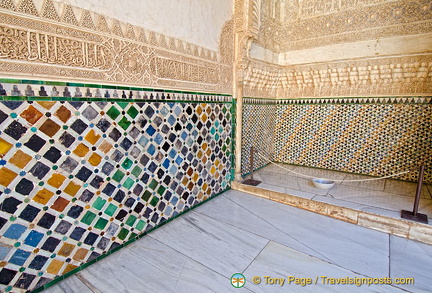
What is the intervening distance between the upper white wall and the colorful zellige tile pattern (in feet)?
3.20

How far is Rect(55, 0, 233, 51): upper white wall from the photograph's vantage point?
1415mm

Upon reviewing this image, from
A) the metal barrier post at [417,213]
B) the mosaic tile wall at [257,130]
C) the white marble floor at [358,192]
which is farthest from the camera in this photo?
the mosaic tile wall at [257,130]

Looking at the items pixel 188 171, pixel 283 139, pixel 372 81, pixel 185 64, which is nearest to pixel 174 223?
pixel 188 171

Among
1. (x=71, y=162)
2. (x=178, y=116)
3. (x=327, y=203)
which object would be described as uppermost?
(x=178, y=116)

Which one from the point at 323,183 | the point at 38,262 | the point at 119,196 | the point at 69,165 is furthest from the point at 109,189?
the point at 323,183

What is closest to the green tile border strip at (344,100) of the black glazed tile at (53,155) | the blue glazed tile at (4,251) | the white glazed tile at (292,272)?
the white glazed tile at (292,272)

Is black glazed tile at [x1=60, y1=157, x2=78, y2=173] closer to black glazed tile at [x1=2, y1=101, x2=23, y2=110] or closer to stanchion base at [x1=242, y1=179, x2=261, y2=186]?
black glazed tile at [x1=2, y1=101, x2=23, y2=110]

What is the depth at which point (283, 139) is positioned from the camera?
3.51 meters

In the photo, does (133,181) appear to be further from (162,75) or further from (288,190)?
(288,190)

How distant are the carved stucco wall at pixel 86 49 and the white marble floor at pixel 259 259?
3.99ft

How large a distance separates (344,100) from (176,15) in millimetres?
2394

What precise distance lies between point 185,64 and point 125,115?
0.73m

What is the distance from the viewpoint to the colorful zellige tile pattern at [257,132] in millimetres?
2865

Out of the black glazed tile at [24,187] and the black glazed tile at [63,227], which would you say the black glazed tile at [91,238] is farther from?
the black glazed tile at [24,187]
